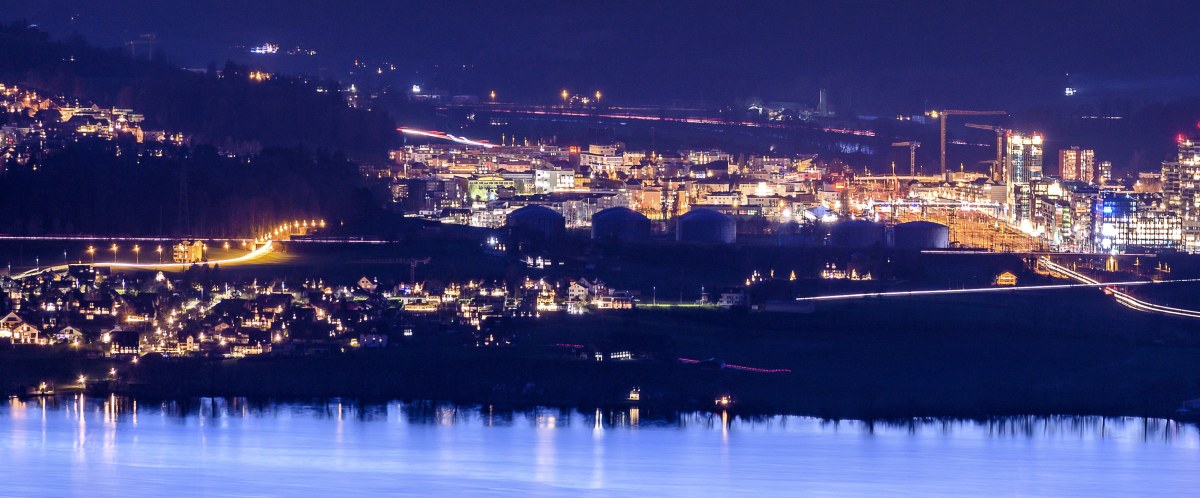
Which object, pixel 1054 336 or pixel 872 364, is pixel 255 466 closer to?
pixel 872 364

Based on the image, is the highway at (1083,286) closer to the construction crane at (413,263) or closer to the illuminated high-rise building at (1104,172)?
the construction crane at (413,263)

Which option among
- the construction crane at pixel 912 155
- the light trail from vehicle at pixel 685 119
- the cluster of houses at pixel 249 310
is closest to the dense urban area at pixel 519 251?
the cluster of houses at pixel 249 310

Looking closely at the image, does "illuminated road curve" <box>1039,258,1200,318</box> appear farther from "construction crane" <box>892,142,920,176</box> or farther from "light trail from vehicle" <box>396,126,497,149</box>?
"light trail from vehicle" <box>396,126,497,149</box>

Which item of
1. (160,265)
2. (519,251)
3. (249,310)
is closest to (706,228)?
(519,251)

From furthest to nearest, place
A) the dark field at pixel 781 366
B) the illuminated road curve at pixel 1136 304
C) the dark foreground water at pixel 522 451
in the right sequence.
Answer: the illuminated road curve at pixel 1136 304, the dark field at pixel 781 366, the dark foreground water at pixel 522 451

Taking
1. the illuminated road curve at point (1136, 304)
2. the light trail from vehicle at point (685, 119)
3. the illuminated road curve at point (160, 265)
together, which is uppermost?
the light trail from vehicle at point (685, 119)

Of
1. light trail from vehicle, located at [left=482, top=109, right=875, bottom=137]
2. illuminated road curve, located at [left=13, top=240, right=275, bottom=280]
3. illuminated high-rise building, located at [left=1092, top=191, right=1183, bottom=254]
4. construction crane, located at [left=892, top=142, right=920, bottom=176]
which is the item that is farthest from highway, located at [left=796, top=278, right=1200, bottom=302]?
light trail from vehicle, located at [left=482, top=109, right=875, bottom=137]
